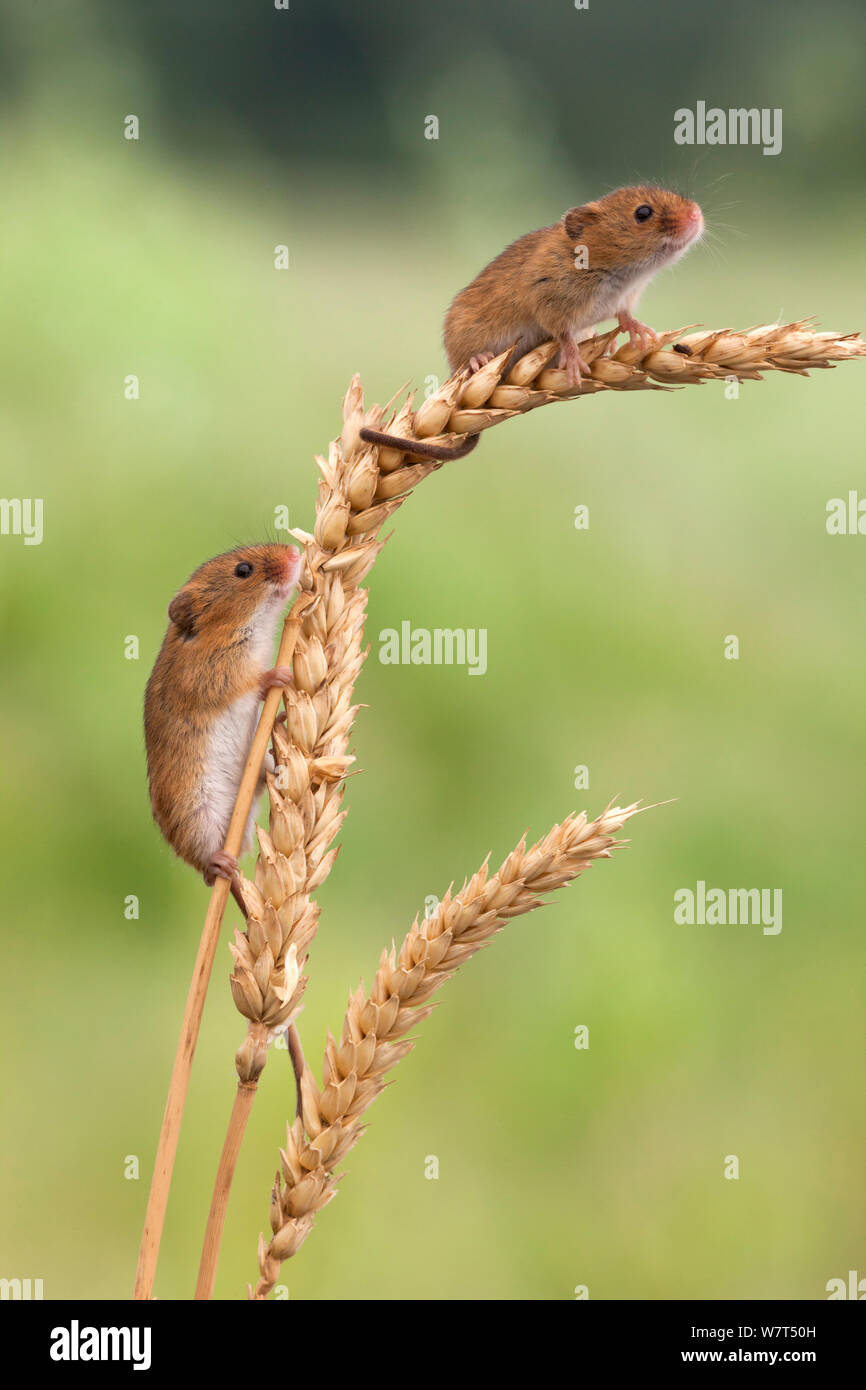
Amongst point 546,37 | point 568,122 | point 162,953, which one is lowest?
point 162,953

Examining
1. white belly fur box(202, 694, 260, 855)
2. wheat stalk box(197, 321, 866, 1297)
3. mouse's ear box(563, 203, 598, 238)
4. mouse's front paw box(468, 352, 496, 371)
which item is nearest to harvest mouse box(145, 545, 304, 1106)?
white belly fur box(202, 694, 260, 855)

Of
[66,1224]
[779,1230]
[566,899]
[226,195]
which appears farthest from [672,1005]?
[226,195]

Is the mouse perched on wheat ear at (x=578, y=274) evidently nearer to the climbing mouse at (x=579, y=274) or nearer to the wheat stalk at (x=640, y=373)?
the climbing mouse at (x=579, y=274)

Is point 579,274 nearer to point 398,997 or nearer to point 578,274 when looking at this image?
point 578,274

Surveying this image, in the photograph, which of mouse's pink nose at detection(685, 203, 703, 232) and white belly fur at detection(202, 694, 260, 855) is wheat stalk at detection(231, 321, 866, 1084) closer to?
white belly fur at detection(202, 694, 260, 855)

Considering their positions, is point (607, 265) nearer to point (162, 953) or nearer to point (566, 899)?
point (566, 899)

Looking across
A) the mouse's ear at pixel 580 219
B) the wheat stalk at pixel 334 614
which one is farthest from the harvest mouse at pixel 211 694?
the mouse's ear at pixel 580 219
